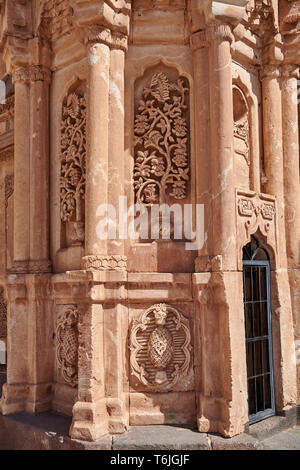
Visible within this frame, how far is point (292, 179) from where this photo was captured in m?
6.28

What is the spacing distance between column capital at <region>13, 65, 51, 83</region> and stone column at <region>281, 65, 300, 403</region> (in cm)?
332

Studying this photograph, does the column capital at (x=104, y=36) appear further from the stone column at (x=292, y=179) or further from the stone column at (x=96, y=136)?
the stone column at (x=292, y=179)

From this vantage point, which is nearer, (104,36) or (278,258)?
(104,36)

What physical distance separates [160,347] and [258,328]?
1.47 metres

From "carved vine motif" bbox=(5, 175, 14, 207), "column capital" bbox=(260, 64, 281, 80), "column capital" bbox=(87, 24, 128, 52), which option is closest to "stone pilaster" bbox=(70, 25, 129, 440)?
"column capital" bbox=(87, 24, 128, 52)

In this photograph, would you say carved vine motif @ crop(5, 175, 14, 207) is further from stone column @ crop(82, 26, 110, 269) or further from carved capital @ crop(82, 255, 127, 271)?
carved capital @ crop(82, 255, 127, 271)

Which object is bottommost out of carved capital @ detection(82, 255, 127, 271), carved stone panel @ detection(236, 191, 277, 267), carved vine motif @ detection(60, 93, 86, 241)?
carved capital @ detection(82, 255, 127, 271)

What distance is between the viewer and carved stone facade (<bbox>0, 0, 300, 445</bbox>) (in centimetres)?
492

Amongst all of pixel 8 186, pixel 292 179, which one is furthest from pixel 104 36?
pixel 8 186

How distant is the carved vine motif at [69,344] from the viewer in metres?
5.33

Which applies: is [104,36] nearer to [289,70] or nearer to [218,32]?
[218,32]

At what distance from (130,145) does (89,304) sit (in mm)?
1952

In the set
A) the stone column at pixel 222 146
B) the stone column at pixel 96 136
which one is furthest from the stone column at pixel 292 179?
the stone column at pixel 96 136
